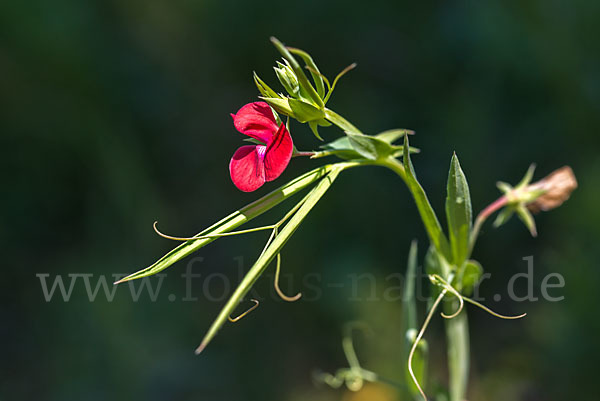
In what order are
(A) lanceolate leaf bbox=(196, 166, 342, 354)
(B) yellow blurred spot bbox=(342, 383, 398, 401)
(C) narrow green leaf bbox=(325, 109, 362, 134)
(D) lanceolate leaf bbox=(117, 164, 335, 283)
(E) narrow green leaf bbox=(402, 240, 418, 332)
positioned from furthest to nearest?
(B) yellow blurred spot bbox=(342, 383, 398, 401) → (E) narrow green leaf bbox=(402, 240, 418, 332) → (C) narrow green leaf bbox=(325, 109, 362, 134) → (D) lanceolate leaf bbox=(117, 164, 335, 283) → (A) lanceolate leaf bbox=(196, 166, 342, 354)

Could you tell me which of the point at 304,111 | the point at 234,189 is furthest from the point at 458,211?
the point at 234,189

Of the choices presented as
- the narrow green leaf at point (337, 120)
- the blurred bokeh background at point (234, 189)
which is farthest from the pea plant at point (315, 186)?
the blurred bokeh background at point (234, 189)

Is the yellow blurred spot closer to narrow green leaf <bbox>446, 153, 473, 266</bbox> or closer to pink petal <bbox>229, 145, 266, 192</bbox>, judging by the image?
narrow green leaf <bbox>446, 153, 473, 266</bbox>

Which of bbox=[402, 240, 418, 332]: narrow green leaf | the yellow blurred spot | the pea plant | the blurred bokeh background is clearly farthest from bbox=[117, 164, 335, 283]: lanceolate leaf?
the yellow blurred spot

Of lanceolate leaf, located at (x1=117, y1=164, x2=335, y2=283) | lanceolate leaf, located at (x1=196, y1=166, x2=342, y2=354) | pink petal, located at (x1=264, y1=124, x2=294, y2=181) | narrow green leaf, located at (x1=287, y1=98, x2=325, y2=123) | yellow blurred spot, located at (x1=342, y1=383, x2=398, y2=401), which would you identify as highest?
narrow green leaf, located at (x1=287, y1=98, x2=325, y2=123)

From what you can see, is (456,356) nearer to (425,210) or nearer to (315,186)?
(425,210)

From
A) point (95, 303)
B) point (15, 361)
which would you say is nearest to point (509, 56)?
point (95, 303)
